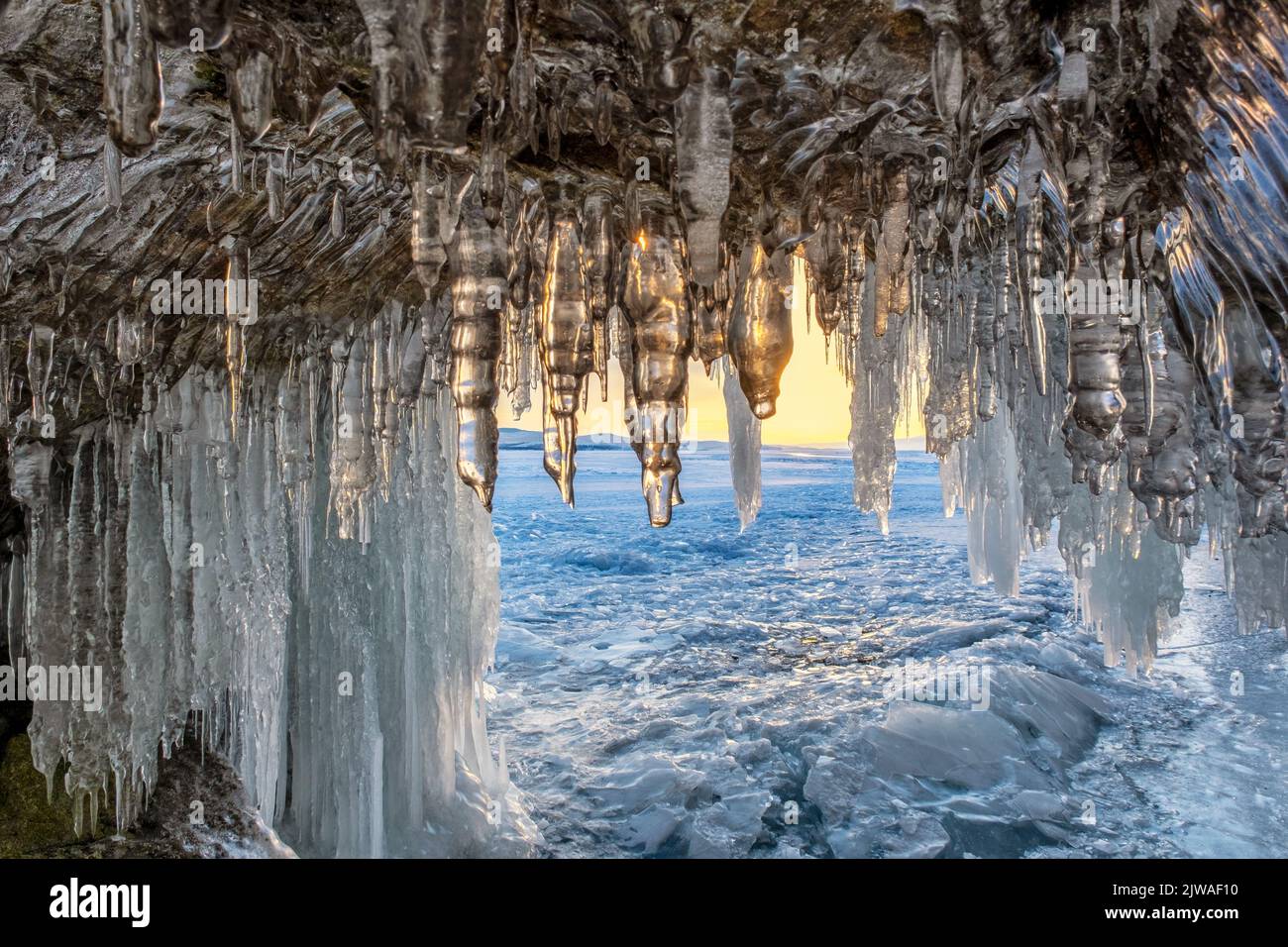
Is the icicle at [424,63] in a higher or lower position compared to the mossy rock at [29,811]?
higher

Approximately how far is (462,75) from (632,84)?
824mm

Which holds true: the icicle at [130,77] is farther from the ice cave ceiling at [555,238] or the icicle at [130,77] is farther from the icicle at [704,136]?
the icicle at [704,136]

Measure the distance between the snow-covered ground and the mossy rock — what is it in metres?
4.20

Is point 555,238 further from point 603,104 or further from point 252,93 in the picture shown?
point 252,93

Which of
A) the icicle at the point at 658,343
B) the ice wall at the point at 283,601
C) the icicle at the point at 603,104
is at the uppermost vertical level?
the icicle at the point at 603,104

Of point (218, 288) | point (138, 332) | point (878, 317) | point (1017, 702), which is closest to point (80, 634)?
point (138, 332)

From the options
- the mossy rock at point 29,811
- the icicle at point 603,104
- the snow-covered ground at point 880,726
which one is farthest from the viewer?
the snow-covered ground at point 880,726

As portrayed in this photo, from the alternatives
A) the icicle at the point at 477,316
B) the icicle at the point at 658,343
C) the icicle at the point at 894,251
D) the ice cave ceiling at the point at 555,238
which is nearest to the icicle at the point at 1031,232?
the ice cave ceiling at the point at 555,238

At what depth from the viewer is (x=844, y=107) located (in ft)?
7.50

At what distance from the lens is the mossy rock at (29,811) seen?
4531 millimetres

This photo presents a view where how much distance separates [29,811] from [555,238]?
4735 millimetres

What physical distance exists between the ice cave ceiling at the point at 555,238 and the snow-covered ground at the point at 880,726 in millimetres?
4104

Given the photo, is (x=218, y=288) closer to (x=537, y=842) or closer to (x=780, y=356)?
(x=780, y=356)

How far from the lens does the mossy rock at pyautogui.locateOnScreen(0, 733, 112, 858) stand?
4.53 m
